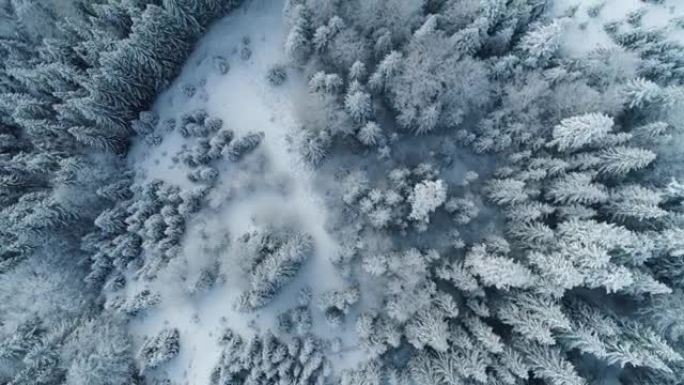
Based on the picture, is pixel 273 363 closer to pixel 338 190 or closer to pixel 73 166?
A: pixel 338 190

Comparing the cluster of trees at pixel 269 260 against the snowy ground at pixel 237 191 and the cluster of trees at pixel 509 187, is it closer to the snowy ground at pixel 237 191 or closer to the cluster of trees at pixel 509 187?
the snowy ground at pixel 237 191

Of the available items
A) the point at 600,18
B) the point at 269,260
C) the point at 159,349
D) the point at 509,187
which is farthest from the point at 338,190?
the point at 600,18

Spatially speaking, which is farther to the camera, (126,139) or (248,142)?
(126,139)

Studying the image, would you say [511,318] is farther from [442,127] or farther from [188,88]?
[188,88]

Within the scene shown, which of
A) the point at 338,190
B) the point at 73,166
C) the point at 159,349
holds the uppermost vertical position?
the point at 73,166

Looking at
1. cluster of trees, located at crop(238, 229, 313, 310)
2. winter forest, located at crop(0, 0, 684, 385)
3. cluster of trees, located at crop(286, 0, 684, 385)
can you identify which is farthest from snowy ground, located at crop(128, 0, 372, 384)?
cluster of trees, located at crop(286, 0, 684, 385)

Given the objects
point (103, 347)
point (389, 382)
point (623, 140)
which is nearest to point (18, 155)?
point (103, 347)
